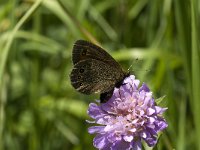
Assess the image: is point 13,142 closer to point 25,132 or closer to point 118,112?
point 25,132

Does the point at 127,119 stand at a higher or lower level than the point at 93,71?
lower

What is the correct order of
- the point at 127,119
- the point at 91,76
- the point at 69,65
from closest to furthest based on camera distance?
the point at 127,119
the point at 91,76
the point at 69,65

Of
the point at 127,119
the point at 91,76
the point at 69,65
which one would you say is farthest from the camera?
the point at 69,65

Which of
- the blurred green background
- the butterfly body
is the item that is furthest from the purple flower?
the blurred green background

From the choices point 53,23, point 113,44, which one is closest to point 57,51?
point 113,44

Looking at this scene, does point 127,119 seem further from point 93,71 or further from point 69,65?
point 69,65

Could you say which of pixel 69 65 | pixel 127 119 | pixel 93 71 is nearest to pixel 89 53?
pixel 93 71

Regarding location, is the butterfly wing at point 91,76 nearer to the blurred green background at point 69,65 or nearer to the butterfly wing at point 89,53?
the butterfly wing at point 89,53
